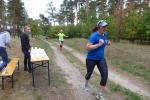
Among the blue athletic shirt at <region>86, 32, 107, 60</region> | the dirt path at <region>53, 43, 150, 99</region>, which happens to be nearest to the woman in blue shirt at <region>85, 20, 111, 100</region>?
the blue athletic shirt at <region>86, 32, 107, 60</region>

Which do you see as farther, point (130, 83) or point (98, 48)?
point (130, 83)

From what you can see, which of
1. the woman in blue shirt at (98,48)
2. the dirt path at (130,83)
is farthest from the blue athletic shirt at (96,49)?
the dirt path at (130,83)

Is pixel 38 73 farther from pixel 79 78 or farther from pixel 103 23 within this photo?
pixel 103 23

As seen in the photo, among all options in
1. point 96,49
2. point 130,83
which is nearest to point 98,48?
point 96,49

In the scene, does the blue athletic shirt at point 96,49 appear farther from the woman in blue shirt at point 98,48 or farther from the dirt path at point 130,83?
the dirt path at point 130,83

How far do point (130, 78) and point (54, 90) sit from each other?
3.80m

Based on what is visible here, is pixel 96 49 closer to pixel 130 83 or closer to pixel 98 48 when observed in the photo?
pixel 98 48

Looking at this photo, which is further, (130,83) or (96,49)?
(130,83)

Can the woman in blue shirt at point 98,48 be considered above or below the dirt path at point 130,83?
above

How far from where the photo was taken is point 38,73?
37.2 ft

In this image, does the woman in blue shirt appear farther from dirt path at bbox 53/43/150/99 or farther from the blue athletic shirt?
dirt path at bbox 53/43/150/99

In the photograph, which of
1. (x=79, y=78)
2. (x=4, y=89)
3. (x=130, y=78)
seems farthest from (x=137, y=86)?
(x=4, y=89)

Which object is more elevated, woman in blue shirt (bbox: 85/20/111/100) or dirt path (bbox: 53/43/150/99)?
woman in blue shirt (bbox: 85/20/111/100)

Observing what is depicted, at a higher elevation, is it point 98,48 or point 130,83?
point 98,48
